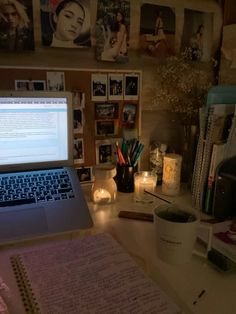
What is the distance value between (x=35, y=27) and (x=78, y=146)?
0.40 m

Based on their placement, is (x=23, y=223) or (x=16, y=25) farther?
(x=16, y=25)

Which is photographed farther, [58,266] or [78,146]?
[78,146]

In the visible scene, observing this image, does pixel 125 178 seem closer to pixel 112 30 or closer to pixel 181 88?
pixel 181 88

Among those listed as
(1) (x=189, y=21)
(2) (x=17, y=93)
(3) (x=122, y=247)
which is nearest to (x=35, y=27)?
(2) (x=17, y=93)

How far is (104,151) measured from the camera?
1099 mm

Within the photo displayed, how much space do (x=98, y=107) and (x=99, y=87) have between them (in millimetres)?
68

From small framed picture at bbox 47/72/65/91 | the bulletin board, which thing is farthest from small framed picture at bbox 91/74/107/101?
small framed picture at bbox 47/72/65/91

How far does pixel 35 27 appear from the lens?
3.01ft

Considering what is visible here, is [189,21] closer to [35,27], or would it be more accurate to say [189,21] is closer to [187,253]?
[35,27]

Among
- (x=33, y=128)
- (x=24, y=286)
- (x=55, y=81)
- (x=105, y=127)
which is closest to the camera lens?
(x=24, y=286)

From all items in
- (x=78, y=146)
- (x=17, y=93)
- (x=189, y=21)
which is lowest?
(x=78, y=146)

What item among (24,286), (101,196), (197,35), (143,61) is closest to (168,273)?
(24,286)

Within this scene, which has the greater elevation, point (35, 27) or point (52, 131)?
point (35, 27)

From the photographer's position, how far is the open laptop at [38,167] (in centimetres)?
76
